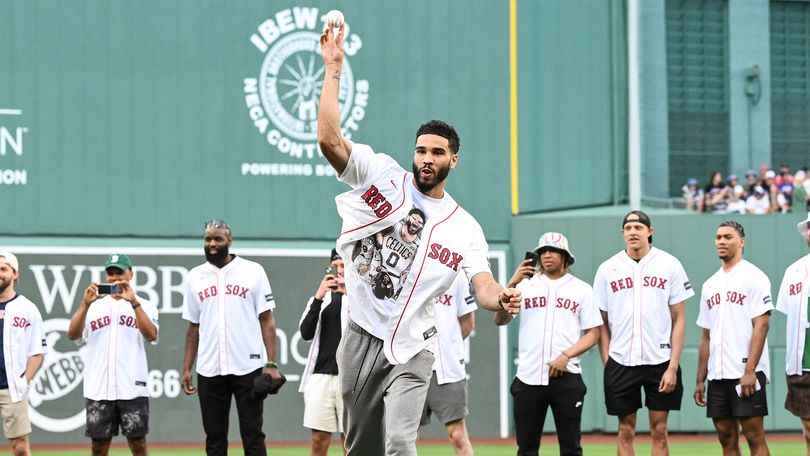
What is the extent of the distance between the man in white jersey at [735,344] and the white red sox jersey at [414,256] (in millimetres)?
4697

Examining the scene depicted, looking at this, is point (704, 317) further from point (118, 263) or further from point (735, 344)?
point (118, 263)

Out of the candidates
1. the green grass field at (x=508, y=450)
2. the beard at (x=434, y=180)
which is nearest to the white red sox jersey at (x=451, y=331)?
the green grass field at (x=508, y=450)

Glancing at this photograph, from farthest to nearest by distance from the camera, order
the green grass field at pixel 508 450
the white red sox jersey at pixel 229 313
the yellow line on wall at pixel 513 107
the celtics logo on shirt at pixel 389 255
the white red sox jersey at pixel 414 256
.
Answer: the yellow line on wall at pixel 513 107 → the green grass field at pixel 508 450 → the white red sox jersey at pixel 229 313 → the celtics logo on shirt at pixel 389 255 → the white red sox jersey at pixel 414 256

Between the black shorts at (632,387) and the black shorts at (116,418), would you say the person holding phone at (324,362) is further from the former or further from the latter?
the black shorts at (632,387)

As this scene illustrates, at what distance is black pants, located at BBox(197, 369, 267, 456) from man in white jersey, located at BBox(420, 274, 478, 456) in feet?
4.73

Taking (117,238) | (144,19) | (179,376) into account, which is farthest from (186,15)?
(179,376)

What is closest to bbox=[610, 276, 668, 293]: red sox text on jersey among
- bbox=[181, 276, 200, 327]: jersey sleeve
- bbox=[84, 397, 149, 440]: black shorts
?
bbox=[181, 276, 200, 327]: jersey sleeve

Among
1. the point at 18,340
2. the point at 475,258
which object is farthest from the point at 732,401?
the point at 18,340

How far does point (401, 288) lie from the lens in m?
6.83

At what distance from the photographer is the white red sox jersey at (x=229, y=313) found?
10914mm

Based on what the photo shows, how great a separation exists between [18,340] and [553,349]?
178 inches

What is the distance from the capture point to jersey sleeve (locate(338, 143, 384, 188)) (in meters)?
6.50

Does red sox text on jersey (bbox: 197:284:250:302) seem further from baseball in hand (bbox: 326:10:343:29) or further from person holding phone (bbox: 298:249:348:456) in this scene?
baseball in hand (bbox: 326:10:343:29)

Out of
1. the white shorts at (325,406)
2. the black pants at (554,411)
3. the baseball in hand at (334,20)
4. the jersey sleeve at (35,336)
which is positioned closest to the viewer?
the baseball in hand at (334,20)
